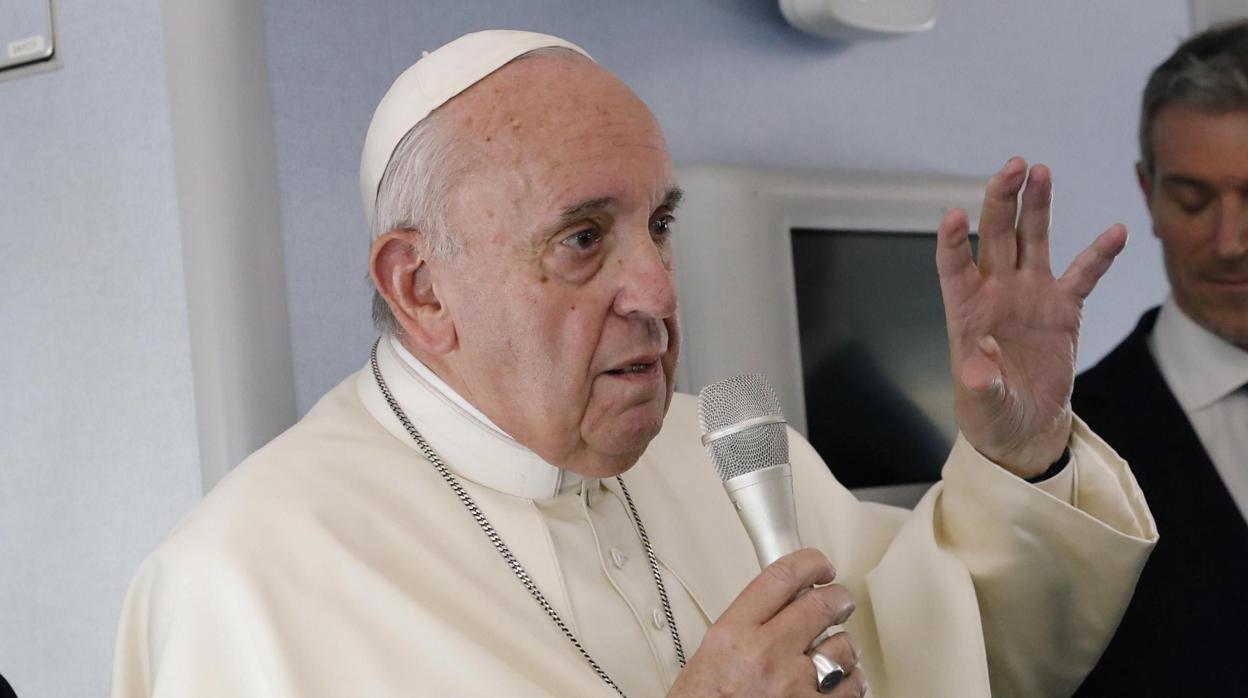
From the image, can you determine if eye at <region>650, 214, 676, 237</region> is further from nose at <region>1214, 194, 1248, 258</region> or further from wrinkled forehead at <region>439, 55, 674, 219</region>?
nose at <region>1214, 194, 1248, 258</region>

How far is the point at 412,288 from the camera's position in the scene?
1.73m

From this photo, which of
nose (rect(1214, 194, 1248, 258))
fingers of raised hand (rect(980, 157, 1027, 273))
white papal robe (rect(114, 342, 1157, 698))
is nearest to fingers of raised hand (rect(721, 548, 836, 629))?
white papal robe (rect(114, 342, 1157, 698))

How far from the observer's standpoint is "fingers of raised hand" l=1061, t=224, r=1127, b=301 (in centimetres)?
167

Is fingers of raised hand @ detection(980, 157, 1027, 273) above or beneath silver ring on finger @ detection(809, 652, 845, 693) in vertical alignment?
above

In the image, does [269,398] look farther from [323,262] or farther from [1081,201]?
[1081,201]

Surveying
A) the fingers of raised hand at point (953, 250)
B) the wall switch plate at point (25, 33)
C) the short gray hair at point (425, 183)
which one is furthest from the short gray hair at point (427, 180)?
the wall switch plate at point (25, 33)

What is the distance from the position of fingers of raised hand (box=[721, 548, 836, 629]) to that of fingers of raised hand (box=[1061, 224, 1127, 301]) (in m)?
0.57

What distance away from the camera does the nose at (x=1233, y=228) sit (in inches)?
91.0

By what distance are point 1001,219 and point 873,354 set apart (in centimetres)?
102

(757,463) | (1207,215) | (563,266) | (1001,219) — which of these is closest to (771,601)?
(757,463)

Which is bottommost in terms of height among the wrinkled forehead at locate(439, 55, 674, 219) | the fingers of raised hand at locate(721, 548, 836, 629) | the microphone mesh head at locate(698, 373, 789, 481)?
the fingers of raised hand at locate(721, 548, 836, 629)

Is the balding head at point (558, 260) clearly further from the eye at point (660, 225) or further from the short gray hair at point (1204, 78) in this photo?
the short gray hair at point (1204, 78)

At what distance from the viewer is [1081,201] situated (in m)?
3.38

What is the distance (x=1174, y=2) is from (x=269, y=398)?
2792mm
